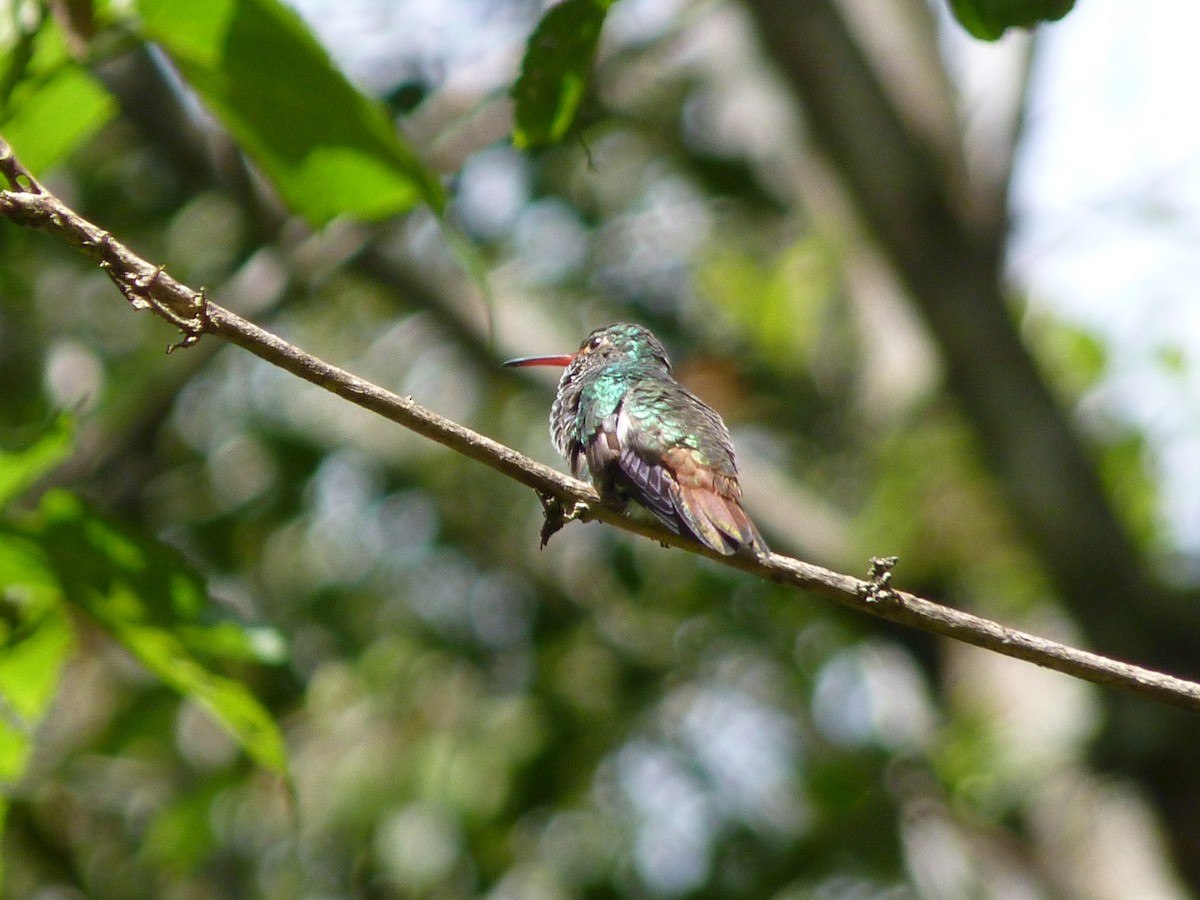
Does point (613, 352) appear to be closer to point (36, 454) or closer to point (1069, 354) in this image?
point (36, 454)

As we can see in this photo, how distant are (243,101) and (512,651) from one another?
4.44m

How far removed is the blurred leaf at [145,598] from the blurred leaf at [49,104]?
594 mm

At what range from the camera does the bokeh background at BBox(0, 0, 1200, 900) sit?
537 centimetres

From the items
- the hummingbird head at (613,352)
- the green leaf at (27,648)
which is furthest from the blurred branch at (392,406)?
the hummingbird head at (613,352)

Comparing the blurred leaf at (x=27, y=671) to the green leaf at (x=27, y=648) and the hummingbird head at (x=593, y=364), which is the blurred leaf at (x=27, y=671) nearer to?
the green leaf at (x=27, y=648)

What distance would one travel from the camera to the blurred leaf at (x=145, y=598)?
210 centimetres

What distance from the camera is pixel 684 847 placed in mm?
5801

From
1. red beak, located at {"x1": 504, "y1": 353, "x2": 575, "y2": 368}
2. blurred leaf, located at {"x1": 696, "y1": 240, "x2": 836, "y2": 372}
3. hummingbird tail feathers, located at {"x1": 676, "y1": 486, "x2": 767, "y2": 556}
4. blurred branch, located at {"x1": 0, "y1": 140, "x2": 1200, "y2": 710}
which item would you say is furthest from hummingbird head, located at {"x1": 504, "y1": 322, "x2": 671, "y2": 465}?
blurred leaf, located at {"x1": 696, "y1": 240, "x2": 836, "y2": 372}

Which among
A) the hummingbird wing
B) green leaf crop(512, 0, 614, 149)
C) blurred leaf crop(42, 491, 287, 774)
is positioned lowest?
blurred leaf crop(42, 491, 287, 774)

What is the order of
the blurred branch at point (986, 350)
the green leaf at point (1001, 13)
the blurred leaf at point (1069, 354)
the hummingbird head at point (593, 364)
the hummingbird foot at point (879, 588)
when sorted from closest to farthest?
the green leaf at point (1001, 13) → the hummingbird foot at point (879, 588) → the hummingbird head at point (593, 364) → the blurred branch at point (986, 350) → the blurred leaf at point (1069, 354)

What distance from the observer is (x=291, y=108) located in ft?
6.82

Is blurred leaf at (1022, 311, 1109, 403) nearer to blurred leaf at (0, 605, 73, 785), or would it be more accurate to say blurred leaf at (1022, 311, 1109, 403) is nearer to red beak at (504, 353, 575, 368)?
red beak at (504, 353, 575, 368)

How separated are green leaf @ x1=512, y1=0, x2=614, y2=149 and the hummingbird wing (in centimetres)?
101

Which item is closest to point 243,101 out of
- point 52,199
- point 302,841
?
point 52,199
